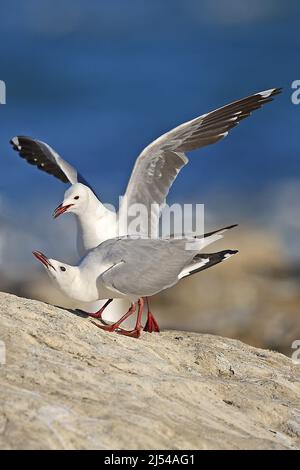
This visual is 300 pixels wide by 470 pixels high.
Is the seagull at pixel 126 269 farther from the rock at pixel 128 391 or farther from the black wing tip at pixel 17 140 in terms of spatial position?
the black wing tip at pixel 17 140

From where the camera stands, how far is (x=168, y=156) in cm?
1177

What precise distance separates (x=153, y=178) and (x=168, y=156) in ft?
1.03

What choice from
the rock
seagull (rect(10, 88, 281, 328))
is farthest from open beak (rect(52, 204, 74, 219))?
the rock

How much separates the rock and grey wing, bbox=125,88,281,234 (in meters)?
2.89

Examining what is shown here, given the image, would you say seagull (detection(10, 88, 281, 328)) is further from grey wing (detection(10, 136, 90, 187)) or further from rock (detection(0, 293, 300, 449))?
rock (detection(0, 293, 300, 449))

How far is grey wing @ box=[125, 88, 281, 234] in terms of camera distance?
11625 mm

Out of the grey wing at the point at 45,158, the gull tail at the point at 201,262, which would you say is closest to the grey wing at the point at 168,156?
the grey wing at the point at 45,158

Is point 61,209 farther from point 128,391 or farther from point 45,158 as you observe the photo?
point 128,391

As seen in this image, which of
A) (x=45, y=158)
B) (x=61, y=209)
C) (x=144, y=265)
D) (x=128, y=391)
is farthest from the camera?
(x=45, y=158)

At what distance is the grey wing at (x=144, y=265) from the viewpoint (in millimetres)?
8992

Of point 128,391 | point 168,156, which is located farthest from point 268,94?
point 128,391

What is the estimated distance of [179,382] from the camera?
7.19 metres

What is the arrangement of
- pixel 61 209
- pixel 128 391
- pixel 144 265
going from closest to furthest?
pixel 128 391, pixel 144 265, pixel 61 209
